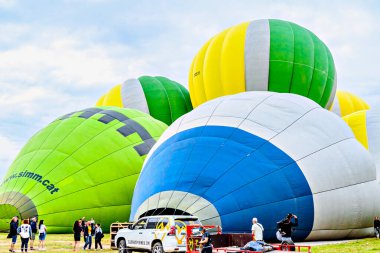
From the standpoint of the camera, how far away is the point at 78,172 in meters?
18.1

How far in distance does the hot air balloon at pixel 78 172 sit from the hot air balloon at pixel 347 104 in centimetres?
1421

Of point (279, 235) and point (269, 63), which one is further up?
point (269, 63)

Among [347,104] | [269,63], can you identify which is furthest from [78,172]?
[347,104]

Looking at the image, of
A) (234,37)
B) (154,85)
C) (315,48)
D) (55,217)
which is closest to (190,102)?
(154,85)

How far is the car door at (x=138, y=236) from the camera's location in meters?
11.1

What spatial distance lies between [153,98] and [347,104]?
1178 cm

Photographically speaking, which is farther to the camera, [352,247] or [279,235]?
[352,247]

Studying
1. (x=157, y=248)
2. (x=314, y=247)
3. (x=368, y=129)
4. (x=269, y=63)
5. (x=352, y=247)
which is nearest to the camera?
(x=157, y=248)

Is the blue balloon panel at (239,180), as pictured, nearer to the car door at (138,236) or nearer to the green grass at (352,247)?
the green grass at (352,247)

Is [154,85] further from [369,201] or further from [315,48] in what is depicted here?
[369,201]

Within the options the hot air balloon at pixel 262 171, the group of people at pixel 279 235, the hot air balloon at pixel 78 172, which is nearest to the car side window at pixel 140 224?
the hot air balloon at pixel 262 171

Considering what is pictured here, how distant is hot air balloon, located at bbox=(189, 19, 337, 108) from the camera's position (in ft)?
76.4

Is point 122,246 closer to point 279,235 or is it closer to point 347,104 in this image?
point 279,235

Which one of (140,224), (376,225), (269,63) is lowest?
(376,225)
